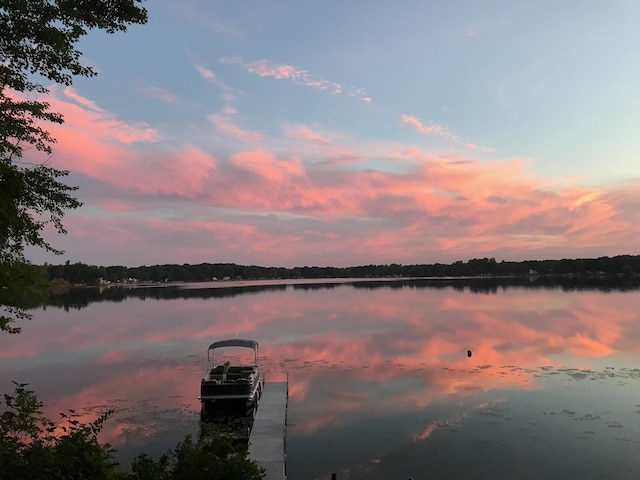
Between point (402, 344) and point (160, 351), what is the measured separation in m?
23.1

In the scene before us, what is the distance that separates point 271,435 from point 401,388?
11.3 metres

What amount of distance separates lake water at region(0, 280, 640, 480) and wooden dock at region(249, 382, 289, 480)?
0.74 metres

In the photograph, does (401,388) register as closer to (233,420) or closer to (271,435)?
(233,420)

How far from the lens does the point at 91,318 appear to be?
75875mm

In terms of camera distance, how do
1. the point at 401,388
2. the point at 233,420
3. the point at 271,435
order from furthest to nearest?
the point at 401,388 → the point at 233,420 → the point at 271,435

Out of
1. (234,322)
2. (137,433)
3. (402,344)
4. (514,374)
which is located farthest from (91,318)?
(514,374)

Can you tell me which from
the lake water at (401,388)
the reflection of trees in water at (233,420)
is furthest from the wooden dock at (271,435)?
the reflection of trees in water at (233,420)

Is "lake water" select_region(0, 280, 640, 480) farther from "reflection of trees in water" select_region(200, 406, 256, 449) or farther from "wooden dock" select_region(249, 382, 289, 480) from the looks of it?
"reflection of trees in water" select_region(200, 406, 256, 449)

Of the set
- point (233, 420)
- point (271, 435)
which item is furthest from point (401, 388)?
point (271, 435)

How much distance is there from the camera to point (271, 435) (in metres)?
19.1

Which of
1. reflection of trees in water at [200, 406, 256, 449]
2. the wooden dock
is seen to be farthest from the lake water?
reflection of trees in water at [200, 406, 256, 449]

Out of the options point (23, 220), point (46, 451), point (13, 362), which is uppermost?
point (23, 220)

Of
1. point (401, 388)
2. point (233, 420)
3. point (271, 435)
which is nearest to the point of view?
point (271, 435)

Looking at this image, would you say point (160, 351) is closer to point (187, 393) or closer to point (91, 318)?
point (187, 393)
